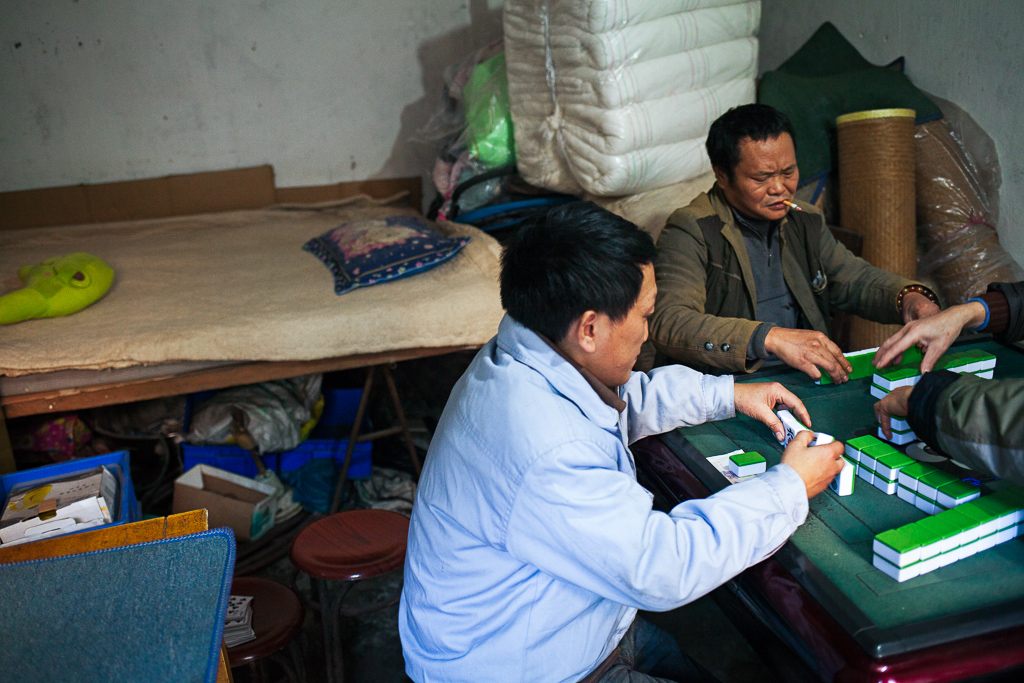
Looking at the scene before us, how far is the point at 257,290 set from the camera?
3.46 meters

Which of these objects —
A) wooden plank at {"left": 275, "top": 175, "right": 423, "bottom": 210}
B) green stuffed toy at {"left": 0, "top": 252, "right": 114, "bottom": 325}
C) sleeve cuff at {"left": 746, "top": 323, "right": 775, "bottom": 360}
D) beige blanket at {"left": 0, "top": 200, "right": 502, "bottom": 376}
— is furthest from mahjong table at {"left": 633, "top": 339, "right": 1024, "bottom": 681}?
wooden plank at {"left": 275, "top": 175, "right": 423, "bottom": 210}

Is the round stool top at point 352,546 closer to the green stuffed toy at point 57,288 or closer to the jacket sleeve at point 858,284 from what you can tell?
the jacket sleeve at point 858,284

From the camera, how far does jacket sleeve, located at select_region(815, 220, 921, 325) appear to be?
249cm

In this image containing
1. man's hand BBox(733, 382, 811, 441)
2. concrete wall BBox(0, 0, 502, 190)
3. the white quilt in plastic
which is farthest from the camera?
concrete wall BBox(0, 0, 502, 190)

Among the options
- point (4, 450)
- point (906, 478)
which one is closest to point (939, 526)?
point (906, 478)

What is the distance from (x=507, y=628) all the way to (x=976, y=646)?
68 centimetres

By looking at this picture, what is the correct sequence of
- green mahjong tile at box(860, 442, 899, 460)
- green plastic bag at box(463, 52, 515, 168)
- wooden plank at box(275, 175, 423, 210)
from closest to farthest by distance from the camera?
green mahjong tile at box(860, 442, 899, 460) → green plastic bag at box(463, 52, 515, 168) → wooden plank at box(275, 175, 423, 210)

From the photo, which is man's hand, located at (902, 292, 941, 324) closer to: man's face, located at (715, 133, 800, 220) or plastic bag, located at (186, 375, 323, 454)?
man's face, located at (715, 133, 800, 220)

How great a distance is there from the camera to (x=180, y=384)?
311 cm

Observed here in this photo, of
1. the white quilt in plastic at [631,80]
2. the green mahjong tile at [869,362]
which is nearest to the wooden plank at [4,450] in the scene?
the white quilt in plastic at [631,80]

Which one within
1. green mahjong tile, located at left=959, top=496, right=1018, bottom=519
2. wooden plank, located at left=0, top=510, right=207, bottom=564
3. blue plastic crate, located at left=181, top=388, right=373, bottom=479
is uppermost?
green mahjong tile, located at left=959, top=496, right=1018, bottom=519

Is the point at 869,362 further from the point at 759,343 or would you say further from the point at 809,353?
the point at 759,343

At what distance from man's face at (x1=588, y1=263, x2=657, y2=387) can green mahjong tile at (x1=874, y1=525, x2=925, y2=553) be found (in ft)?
1.56

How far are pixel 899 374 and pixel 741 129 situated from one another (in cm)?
91
